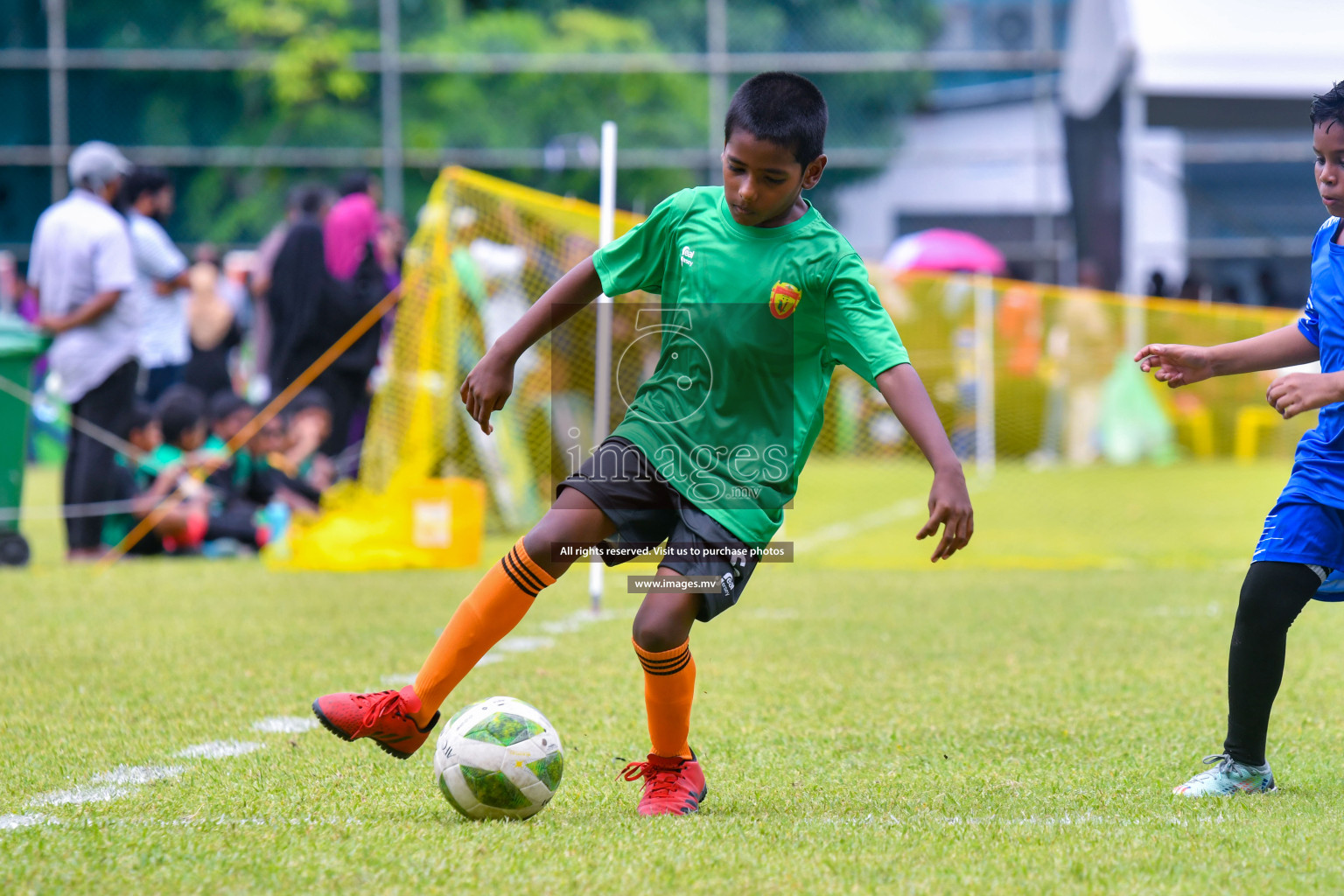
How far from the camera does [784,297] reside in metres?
3.42

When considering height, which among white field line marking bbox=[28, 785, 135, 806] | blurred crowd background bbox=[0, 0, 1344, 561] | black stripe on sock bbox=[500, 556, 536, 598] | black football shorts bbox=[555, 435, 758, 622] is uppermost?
blurred crowd background bbox=[0, 0, 1344, 561]

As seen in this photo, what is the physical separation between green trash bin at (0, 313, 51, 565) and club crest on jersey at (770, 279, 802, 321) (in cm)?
611

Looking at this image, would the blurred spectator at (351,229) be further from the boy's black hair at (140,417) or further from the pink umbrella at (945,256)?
the pink umbrella at (945,256)

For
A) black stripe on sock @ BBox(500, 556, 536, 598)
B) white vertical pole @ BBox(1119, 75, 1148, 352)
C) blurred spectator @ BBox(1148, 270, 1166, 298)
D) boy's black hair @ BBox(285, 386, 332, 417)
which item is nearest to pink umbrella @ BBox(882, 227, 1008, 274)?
white vertical pole @ BBox(1119, 75, 1148, 352)

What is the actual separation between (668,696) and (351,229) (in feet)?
24.6

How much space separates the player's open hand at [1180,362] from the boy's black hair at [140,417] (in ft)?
22.1

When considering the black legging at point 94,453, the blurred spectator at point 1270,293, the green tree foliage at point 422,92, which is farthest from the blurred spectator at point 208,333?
the blurred spectator at point 1270,293

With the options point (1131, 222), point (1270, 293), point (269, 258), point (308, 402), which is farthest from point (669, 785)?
point (1270, 293)

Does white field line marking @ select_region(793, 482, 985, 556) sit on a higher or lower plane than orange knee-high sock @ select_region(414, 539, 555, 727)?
lower

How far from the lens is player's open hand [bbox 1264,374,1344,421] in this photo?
3.20 meters

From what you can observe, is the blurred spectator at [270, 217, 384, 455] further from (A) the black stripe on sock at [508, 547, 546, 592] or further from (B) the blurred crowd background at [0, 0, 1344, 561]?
(A) the black stripe on sock at [508, 547, 546, 592]

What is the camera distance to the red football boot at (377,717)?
334 centimetres

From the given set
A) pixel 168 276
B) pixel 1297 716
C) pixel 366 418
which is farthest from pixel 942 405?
pixel 1297 716

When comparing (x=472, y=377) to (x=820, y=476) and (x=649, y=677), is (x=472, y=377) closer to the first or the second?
(x=649, y=677)
